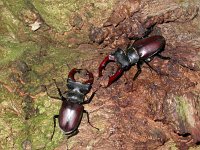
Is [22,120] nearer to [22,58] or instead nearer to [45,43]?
[22,58]

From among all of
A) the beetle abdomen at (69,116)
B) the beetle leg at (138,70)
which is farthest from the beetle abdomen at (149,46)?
the beetle abdomen at (69,116)

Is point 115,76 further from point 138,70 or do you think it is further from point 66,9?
point 66,9

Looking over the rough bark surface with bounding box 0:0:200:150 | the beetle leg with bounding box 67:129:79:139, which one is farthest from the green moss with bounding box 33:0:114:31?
the beetle leg with bounding box 67:129:79:139

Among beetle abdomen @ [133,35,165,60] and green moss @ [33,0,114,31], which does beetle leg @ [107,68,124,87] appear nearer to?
beetle abdomen @ [133,35,165,60]

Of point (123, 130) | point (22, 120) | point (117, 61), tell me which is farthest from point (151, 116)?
point (22, 120)

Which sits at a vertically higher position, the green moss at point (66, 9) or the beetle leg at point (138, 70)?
the green moss at point (66, 9)

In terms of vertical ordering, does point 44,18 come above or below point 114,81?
above

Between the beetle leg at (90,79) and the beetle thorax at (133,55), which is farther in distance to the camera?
the beetle thorax at (133,55)

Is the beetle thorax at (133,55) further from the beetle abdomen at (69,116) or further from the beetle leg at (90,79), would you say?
the beetle abdomen at (69,116)
